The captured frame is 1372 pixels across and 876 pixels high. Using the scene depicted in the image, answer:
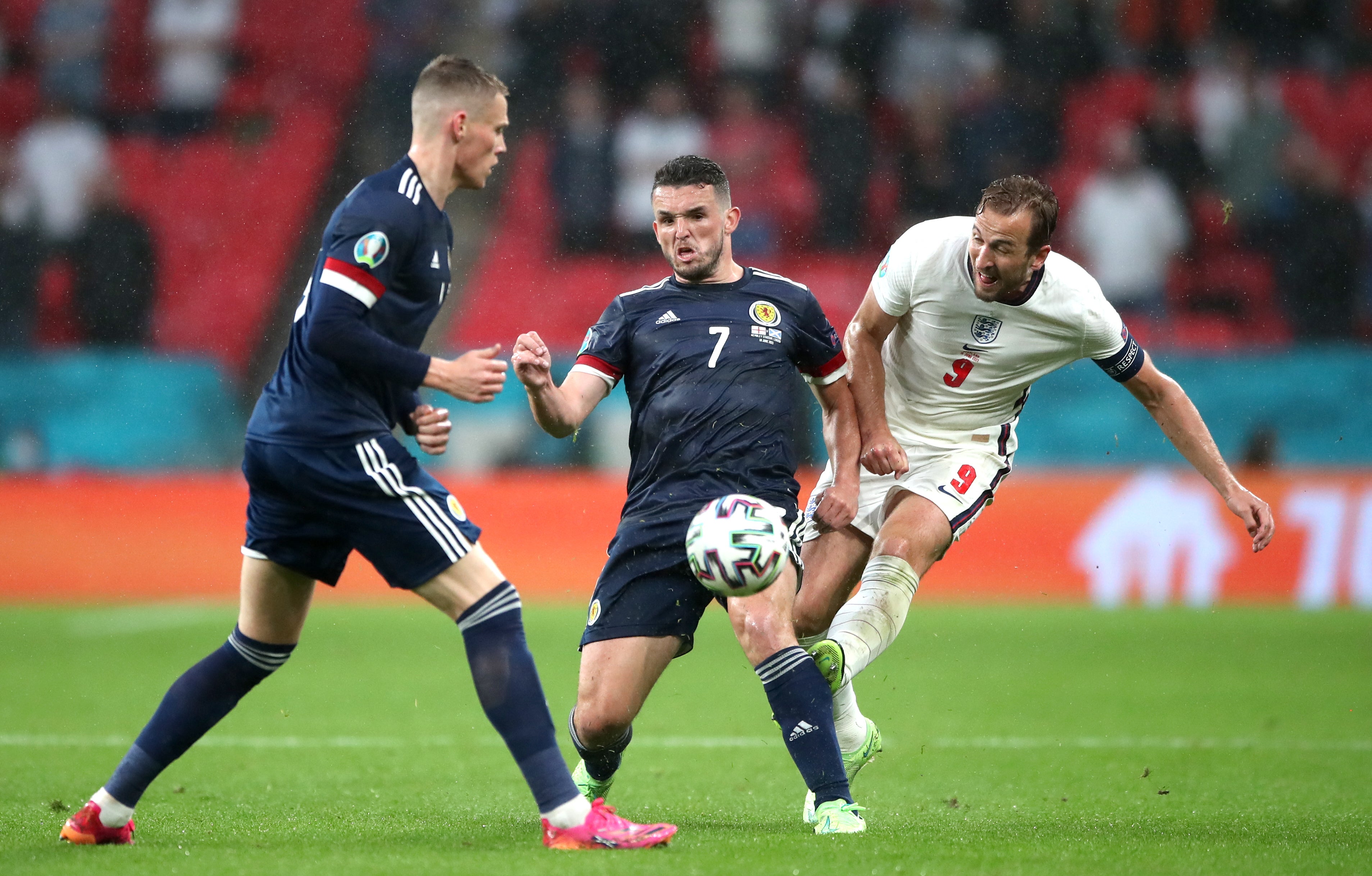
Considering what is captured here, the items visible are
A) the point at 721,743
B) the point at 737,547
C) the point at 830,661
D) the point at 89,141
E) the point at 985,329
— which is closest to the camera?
the point at 737,547

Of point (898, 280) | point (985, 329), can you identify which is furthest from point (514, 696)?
point (985, 329)

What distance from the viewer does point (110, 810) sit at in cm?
419

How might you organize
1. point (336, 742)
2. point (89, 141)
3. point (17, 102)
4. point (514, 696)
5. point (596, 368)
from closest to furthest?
point (514, 696) → point (596, 368) → point (336, 742) → point (89, 141) → point (17, 102)

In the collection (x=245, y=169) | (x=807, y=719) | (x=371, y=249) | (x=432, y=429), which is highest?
(x=245, y=169)

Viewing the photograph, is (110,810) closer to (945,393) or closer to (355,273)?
(355,273)

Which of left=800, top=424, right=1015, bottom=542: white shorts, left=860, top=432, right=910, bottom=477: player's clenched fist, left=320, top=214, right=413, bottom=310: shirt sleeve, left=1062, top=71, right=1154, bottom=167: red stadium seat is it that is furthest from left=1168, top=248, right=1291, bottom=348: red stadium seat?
left=320, top=214, right=413, bottom=310: shirt sleeve

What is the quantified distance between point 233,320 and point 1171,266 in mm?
8844

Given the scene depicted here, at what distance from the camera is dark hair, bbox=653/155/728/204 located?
468 centimetres

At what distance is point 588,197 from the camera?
1403 centimetres

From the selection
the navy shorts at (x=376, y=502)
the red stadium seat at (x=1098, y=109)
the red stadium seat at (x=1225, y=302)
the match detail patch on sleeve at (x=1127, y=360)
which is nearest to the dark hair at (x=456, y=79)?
the navy shorts at (x=376, y=502)

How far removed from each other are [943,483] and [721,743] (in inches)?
78.4

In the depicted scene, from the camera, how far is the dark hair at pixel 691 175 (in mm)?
4676

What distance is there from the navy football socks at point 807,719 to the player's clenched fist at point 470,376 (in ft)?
3.79

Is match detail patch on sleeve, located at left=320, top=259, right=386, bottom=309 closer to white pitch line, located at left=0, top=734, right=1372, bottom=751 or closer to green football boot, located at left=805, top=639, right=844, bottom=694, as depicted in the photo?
green football boot, located at left=805, top=639, right=844, bottom=694
